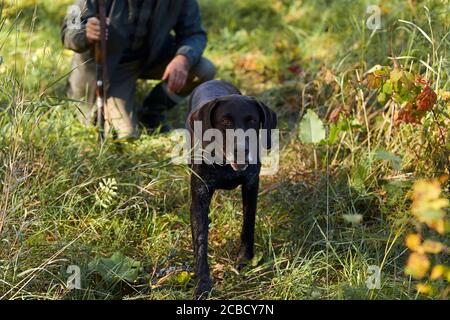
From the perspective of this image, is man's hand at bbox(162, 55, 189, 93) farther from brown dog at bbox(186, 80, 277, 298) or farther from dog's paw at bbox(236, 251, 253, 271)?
dog's paw at bbox(236, 251, 253, 271)

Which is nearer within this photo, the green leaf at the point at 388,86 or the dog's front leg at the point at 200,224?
the dog's front leg at the point at 200,224

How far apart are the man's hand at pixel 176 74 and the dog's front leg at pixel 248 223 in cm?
158

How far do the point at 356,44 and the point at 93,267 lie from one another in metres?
2.80

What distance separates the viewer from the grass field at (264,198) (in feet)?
11.6

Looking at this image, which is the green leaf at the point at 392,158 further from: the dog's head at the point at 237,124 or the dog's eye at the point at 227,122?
the dog's eye at the point at 227,122

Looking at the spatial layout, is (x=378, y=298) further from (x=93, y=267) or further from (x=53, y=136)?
(x=53, y=136)

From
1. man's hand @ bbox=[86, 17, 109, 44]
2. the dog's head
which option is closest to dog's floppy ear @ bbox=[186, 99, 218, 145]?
the dog's head

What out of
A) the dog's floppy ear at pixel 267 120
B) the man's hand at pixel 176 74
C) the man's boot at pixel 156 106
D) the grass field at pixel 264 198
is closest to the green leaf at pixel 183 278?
the grass field at pixel 264 198

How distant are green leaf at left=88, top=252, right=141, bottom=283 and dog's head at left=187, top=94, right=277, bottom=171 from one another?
69 centimetres

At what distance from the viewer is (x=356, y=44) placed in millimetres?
5461

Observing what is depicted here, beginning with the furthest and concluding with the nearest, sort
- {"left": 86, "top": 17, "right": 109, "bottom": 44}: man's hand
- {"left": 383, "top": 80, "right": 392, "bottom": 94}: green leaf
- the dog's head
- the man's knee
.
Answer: the man's knee → {"left": 86, "top": 17, "right": 109, "bottom": 44}: man's hand → {"left": 383, "top": 80, "right": 392, "bottom": 94}: green leaf → the dog's head

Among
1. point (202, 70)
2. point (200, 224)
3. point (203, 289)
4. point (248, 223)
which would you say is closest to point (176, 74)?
point (202, 70)

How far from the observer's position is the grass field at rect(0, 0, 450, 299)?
3525 millimetres
